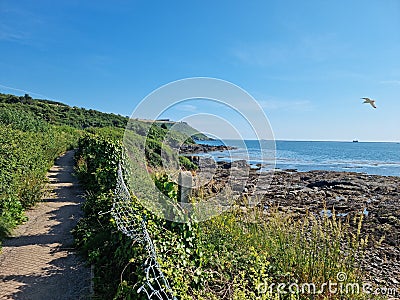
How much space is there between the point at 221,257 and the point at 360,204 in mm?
11863

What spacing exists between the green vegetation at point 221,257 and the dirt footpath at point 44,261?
11.3 inches

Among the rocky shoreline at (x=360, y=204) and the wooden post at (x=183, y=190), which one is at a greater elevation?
the wooden post at (x=183, y=190)

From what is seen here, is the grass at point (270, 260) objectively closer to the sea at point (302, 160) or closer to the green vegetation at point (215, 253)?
the green vegetation at point (215, 253)

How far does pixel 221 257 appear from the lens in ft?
13.5

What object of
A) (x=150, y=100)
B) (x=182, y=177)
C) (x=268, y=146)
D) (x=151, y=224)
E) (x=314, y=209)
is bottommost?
(x=314, y=209)

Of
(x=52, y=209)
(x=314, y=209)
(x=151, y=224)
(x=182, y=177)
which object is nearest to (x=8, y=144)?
(x=52, y=209)

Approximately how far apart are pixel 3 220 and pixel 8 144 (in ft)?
8.34

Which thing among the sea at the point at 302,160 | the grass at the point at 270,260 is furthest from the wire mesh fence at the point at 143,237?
the sea at the point at 302,160

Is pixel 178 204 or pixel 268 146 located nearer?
pixel 178 204

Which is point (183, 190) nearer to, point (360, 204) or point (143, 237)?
point (143, 237)

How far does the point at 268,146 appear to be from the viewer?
5.07 meters

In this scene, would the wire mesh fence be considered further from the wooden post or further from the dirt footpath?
the dirt footpath

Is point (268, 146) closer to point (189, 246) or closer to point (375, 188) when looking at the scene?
point (189, 246)

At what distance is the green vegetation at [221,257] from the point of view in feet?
11.1
